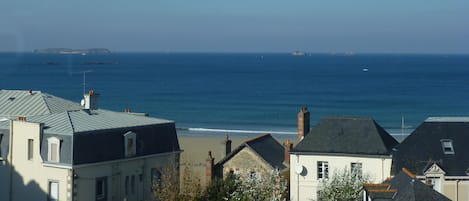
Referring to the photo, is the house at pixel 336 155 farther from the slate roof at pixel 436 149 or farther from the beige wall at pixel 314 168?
the slate roof at pixel 436 149

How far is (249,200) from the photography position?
3009 centimetres

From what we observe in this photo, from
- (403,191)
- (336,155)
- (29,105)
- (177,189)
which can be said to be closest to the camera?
(403,191)

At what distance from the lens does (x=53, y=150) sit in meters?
33.7

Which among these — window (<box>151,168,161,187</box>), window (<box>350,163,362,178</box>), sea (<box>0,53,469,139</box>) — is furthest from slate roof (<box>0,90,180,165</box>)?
sea (<box>0,53,469,139</box>)

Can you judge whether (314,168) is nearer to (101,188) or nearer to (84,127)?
(101,188)

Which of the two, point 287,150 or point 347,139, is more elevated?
point 347,139

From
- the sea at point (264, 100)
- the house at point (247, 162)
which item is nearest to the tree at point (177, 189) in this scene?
the house at point (247, 162)

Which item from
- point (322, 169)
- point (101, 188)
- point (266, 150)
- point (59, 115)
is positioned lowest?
point (101, 188)

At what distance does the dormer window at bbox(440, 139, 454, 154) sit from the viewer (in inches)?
1335

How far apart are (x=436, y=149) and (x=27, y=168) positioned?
16.8m

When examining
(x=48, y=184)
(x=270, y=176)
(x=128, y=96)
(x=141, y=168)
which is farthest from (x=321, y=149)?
(x=128, y=96)

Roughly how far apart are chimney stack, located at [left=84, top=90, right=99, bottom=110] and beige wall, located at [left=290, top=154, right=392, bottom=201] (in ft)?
33.7

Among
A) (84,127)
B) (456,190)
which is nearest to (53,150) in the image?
(84,127)

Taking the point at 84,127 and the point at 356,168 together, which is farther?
the point at 356,168
